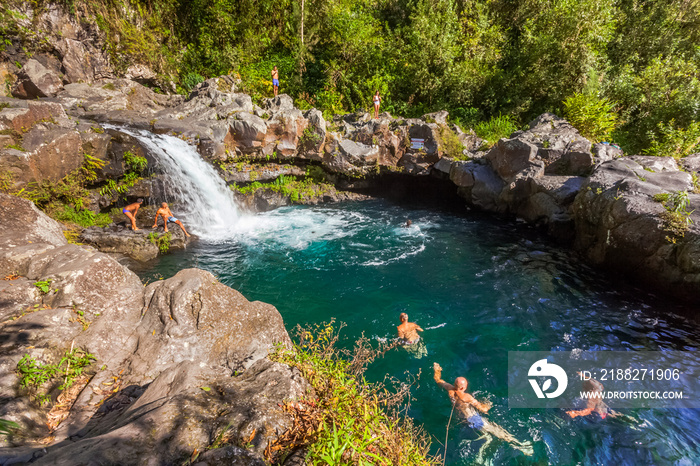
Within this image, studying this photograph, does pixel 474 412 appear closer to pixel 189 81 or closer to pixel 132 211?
pixel 132 211

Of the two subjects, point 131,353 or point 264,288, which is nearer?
point 131,353

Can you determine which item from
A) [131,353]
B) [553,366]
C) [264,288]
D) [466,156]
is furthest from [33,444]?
[466,156]

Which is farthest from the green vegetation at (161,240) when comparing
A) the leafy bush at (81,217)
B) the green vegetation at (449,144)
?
the green vegetation at (449,144)

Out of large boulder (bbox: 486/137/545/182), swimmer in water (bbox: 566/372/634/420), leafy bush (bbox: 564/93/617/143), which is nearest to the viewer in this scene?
swimmer in water (bbox: 566/372/634/420)

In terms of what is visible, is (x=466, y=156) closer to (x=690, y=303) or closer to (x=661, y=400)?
(x=690, y=303)

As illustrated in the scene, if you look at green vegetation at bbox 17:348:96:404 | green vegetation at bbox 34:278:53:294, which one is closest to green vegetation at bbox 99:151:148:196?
green vegetation at bbox 34:278:53:294

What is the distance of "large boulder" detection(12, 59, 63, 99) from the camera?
11000mm

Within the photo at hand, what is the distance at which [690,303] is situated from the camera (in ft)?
21.4

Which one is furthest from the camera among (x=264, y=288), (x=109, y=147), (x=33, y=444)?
(x=109, y=147)

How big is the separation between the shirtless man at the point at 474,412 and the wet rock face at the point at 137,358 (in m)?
2.88

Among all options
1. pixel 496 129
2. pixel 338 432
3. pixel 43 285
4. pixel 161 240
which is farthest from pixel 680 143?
pixel 161 240

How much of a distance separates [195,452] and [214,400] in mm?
520

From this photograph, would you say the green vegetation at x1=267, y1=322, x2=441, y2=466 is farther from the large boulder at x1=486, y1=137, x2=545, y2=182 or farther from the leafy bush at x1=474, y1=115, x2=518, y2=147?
the leafy bush at x1=474, y1=115, x2=518, y2=147

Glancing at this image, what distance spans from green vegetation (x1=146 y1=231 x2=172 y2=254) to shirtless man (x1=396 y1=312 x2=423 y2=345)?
25.3ft
